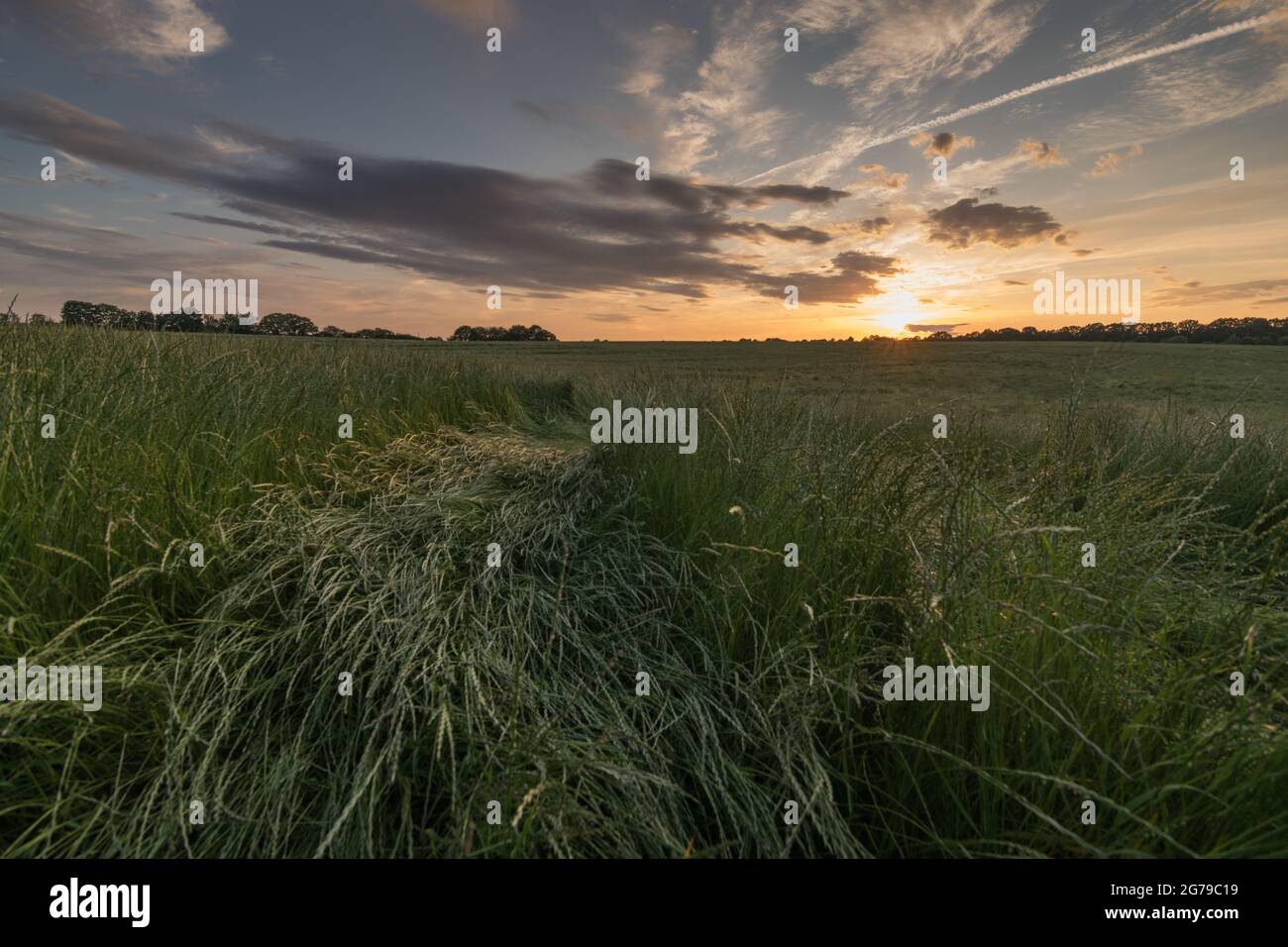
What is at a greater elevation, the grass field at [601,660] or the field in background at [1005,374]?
the field in background at [1005,374]

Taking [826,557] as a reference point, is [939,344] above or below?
above

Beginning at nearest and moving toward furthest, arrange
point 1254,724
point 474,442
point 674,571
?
point 1254,724 → point 674,571 → point 474,442

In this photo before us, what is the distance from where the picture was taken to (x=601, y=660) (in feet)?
6.68

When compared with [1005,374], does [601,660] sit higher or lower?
lower

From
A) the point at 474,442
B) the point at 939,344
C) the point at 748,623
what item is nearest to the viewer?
the point at 748,623

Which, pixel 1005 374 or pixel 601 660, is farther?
pixel 1005 374

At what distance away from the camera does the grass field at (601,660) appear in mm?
1446

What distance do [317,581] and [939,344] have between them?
49.9 metres

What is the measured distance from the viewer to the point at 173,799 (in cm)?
147

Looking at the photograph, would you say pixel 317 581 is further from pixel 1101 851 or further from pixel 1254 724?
pixel 1254 724

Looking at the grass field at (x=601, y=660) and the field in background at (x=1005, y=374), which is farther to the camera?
the field in background at (x=1005, y=374)

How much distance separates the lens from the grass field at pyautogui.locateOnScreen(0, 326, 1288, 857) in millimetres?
1446

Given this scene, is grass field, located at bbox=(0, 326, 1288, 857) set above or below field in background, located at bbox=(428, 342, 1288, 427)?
below
